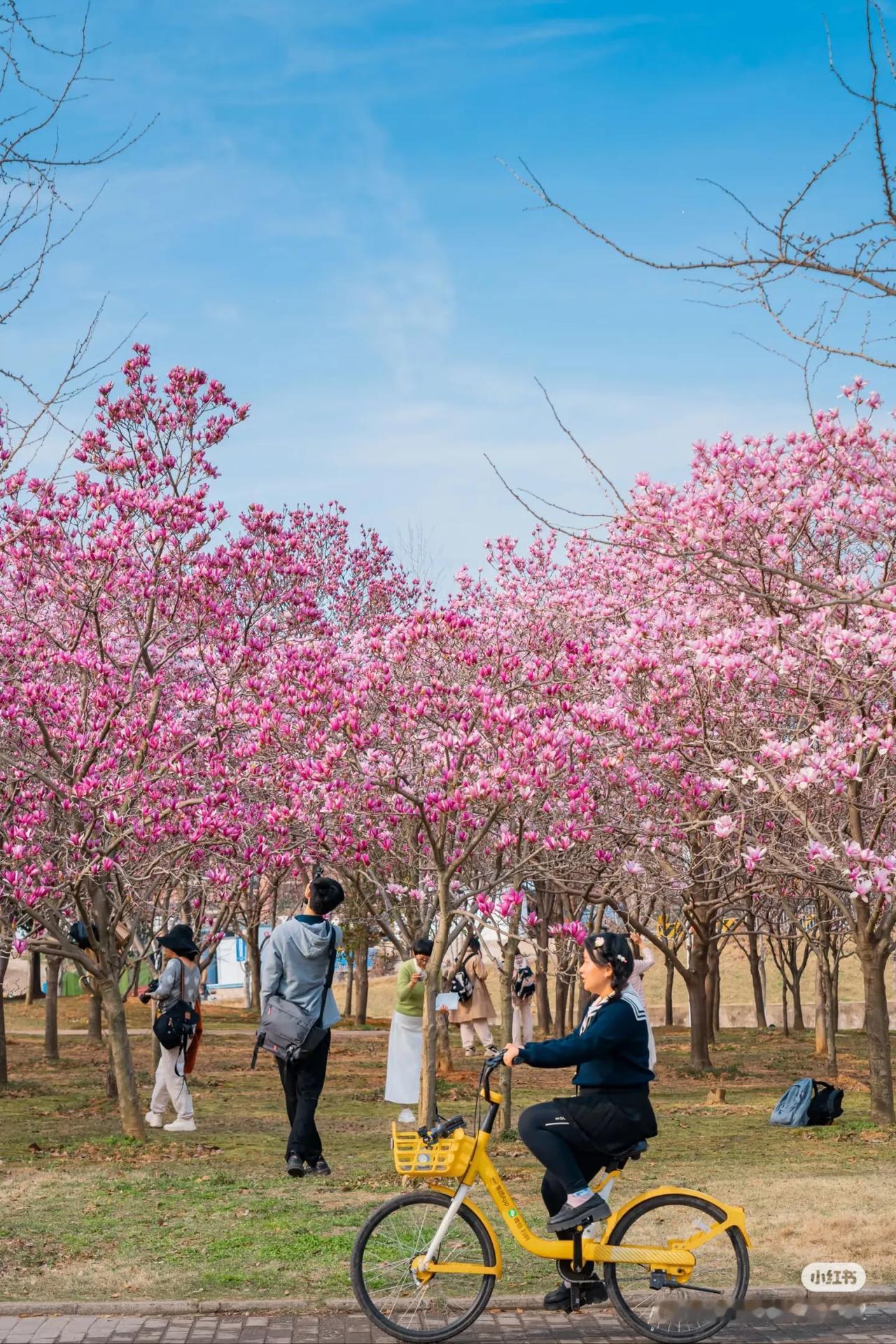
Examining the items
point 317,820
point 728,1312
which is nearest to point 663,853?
point 317,820

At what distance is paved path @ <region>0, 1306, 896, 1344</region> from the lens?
5707mm

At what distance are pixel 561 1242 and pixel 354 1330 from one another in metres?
0.95

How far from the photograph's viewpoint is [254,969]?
35.5 m

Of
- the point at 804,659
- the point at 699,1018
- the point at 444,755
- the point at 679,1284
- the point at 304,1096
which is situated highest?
the point at 804,659

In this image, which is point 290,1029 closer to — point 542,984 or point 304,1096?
point 304,1096

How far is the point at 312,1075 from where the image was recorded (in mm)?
9703

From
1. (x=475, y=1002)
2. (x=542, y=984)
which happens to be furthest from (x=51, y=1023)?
(x=542, y=984)

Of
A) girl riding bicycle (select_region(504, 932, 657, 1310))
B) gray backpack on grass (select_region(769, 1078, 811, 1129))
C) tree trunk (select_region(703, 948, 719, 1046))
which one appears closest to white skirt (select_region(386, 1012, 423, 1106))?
gray backpack on grass (select_region(769, 1078, 811, 1129))

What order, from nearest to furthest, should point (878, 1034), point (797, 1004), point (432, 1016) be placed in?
point (432, 1016), point (878, 1034), point (797, 1004)

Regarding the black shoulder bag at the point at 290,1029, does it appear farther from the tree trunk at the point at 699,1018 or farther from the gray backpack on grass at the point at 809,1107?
the tree trunk at the point at 699,1018

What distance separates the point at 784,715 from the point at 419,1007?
210 inches

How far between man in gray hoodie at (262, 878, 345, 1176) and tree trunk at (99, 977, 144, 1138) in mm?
2618

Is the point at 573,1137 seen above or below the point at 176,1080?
above

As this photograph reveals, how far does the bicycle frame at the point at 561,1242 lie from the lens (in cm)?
571
